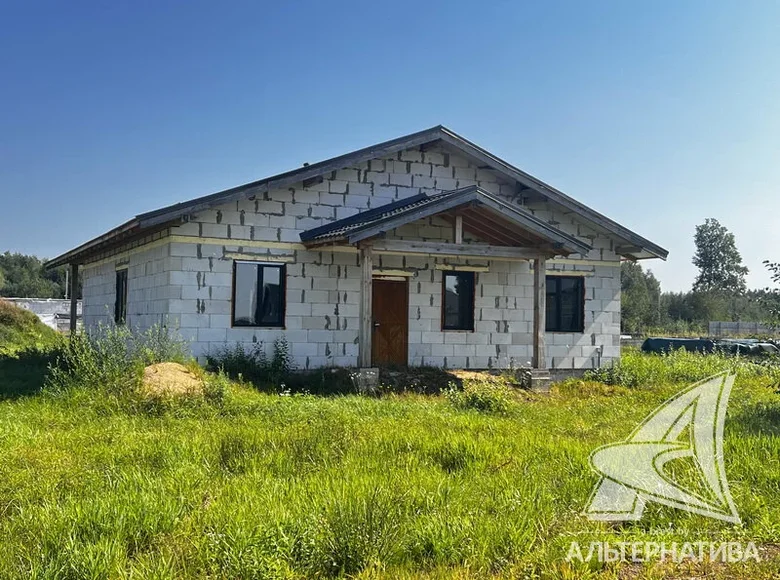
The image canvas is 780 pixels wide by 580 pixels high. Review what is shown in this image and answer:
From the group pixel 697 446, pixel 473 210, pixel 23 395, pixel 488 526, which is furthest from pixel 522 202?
pixel 488 526

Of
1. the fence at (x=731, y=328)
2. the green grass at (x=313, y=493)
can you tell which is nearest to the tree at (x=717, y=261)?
the fence at (x=731, y=328)

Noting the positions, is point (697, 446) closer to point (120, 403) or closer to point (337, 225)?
point (120, 403)

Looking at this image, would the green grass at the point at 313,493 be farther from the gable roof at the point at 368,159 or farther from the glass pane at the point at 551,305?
the glass pane at the point at 551,305

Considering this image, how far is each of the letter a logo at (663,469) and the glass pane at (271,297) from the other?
7.84 meters

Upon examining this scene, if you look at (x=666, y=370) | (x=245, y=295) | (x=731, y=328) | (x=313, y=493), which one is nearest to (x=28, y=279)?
(x=731, y=328)

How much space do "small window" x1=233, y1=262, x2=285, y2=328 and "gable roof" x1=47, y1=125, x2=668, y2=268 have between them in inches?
61.5

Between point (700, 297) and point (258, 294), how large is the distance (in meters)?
53.0

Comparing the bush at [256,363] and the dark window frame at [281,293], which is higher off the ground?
the dark window frame at [281,293]

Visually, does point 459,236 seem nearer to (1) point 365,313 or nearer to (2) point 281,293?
(1) point 365,313

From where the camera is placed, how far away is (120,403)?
946 centimetres

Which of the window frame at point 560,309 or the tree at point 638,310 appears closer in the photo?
the window frame at point 560,309

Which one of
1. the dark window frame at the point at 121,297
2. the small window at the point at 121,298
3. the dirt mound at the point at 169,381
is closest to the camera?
the dirt mound at the point at 169,381

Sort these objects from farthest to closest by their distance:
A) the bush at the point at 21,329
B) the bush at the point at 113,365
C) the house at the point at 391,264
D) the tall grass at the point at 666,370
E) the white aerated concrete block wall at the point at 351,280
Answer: the bush at the point at 21,329 → the tall grass at the point at 666,370 → the white aerated concrete block wall at the point at 351,280 → the house at the point at 391,264 → the bush at the point at 113,365

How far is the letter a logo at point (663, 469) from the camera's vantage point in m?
5.56
